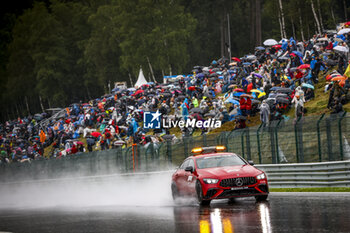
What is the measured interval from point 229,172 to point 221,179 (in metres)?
0.34

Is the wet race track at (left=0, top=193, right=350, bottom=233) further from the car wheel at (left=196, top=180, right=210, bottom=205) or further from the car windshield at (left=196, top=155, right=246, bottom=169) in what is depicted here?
the car windshield at (left=196, top=155, right=246, bottom=169)

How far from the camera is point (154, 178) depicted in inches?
1038

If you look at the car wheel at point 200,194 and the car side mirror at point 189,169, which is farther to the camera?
the car side mirror at point 189,169

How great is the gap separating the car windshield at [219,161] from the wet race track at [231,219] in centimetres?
114

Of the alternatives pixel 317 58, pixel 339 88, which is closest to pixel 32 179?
pixel 317 58

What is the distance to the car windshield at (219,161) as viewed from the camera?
16672 millimetres

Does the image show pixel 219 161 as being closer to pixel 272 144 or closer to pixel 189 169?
pixel 189 169

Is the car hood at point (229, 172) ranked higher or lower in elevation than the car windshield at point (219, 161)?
lower

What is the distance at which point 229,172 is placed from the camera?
1561cm

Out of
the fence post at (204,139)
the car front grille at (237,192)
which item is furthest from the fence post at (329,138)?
the fence post at (204,139)

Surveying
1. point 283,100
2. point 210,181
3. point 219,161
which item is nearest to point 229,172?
point 210,181

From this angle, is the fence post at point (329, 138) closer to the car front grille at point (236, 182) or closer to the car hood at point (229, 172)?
the car hood at point (229, 172)

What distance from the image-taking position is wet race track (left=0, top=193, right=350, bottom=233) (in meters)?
10.6

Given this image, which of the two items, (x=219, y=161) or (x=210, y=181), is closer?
(x=210, y=181)
